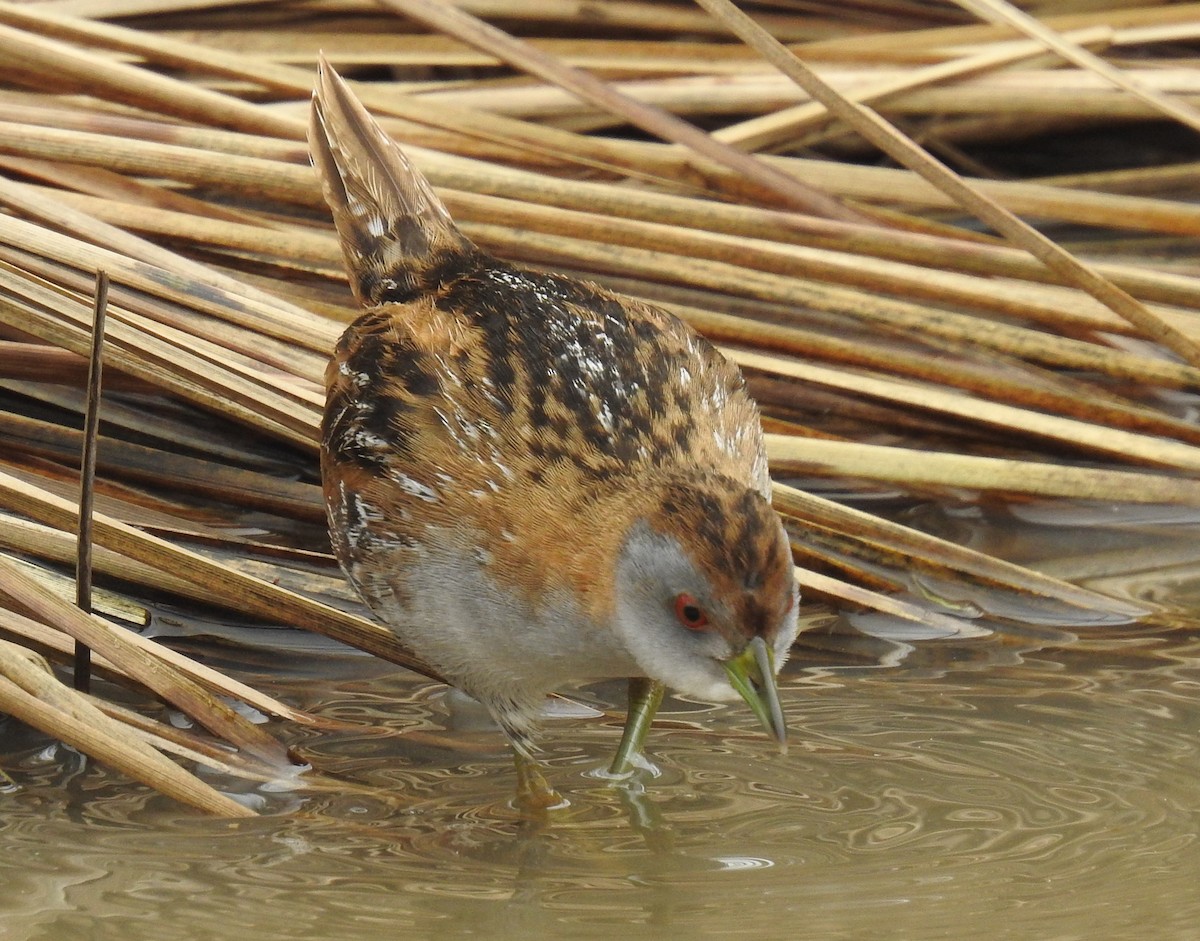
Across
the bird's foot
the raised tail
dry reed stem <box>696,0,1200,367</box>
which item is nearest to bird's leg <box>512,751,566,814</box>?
the bird's foot

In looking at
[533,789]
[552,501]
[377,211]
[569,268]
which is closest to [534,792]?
[533,789]

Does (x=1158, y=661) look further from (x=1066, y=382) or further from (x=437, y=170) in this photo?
(x=437, y=170)

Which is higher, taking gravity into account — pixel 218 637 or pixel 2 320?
pixel 2 320

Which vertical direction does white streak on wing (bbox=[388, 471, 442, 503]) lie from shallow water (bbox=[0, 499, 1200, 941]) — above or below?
above

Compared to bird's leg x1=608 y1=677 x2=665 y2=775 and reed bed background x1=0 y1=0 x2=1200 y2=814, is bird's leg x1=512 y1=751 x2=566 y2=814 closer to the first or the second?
bird's leg x1=608 y1=677 x2=665 y2=775

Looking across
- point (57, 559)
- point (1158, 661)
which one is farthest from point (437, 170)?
point (1158, 661)

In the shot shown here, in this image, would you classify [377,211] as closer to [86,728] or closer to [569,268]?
[569,268]
